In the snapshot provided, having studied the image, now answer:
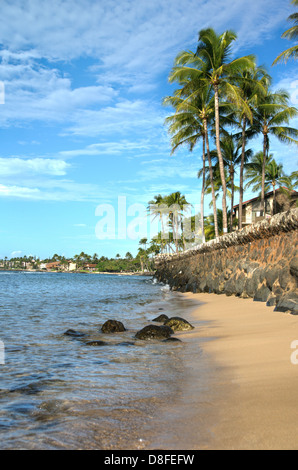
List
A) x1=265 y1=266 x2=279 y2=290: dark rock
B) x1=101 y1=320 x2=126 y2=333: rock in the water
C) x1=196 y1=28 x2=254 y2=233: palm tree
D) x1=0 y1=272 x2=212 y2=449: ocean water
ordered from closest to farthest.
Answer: x1=0 y1=272 x2=212 y2=449: ocean water → x1=101 y1=320 x2=126 y2=333: rock in the water → x1=265 y1=266 x2=279 y2=290: dark rock → x1=196 y1=28 x2=254 y2=233: palm tree

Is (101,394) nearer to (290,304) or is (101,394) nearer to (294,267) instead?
(290,304)

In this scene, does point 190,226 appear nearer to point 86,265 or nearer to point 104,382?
point 104,382

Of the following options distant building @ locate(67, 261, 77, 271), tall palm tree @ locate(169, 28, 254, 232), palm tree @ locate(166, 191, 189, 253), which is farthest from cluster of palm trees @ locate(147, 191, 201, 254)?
distant building @ locate(67, 261, 77, 271)

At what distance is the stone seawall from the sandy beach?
1.29m

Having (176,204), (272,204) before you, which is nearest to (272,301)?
(272,204)

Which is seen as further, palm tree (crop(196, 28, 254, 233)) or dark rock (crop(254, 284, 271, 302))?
palm tree (crop(196, 28, 254, 233))

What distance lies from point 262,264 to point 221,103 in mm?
17339

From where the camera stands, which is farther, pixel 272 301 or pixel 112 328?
pixel 272 301

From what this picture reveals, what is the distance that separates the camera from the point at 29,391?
3578mm

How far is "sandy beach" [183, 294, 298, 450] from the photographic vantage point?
2.24 meters

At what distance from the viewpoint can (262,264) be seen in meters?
10.4

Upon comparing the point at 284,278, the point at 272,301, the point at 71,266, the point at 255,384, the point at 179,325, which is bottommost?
the point at 179,325

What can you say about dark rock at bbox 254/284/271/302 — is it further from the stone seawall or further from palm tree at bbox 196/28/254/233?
palm tree at bbox 196/28/254/233

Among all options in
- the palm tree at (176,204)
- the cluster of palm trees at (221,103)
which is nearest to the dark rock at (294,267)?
the cluster of palm trees at (221,103)
